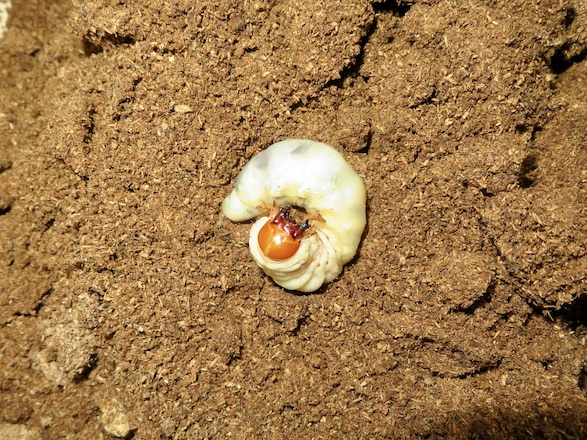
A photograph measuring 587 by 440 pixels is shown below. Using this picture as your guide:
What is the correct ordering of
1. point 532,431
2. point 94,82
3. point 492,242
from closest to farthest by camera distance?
point 532,431 < point 492,242 < point 94,82

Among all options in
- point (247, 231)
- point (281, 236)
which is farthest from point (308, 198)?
point (247, 231)

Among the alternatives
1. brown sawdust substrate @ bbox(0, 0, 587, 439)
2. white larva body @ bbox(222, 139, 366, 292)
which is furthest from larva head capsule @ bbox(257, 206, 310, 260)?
brown sawdust substrate @ bbox(0, 0, 587, 439)

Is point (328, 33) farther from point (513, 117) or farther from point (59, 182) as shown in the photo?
A: point (59, 182)

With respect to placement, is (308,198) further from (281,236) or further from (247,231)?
(247,231)

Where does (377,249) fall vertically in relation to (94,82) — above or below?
below

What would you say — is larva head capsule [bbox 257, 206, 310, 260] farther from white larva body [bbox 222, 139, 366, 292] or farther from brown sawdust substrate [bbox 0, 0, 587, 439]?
brown sawdust substrate [bbox 0, 0, 587, 439]

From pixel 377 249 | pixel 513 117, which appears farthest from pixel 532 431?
pixel 513 117
